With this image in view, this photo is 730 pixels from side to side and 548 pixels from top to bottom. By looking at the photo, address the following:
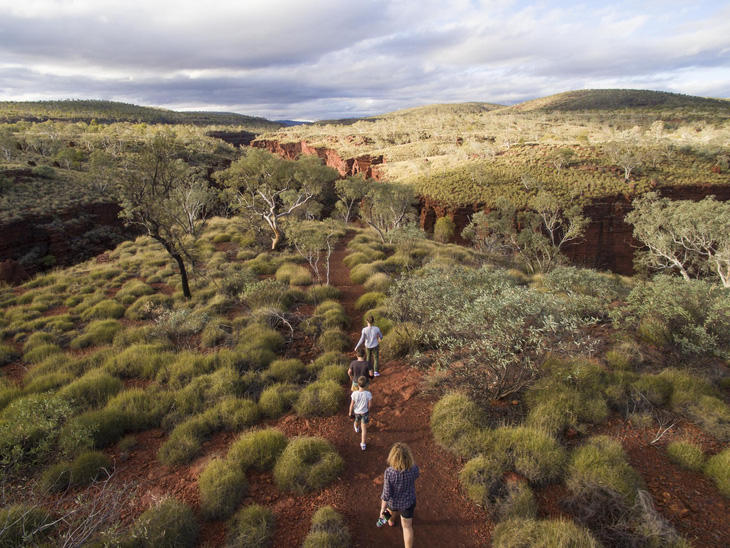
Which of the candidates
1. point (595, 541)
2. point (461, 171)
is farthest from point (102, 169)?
point (461, 171)

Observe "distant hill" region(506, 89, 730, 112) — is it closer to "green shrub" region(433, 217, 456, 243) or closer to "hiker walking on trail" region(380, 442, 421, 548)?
"green shrub" region(433, 217, 456, 243)

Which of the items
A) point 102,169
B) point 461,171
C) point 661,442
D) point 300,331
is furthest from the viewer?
point 461,171

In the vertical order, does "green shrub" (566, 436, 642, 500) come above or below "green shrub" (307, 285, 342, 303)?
above

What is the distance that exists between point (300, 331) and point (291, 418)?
3.63 metres

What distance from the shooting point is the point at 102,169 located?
423 inches

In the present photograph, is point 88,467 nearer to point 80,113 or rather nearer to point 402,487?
point 402,487

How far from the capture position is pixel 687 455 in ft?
15.0

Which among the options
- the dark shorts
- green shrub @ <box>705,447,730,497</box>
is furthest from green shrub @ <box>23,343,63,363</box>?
green shrub @ <box>705,447,730,497</box>

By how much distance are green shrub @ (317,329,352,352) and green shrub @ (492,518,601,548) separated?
509 cm

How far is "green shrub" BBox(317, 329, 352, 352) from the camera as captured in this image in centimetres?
830

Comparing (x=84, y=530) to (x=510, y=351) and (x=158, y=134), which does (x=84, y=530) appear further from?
(x=158, y=134)

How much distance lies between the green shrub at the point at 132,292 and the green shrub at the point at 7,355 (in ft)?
11.1

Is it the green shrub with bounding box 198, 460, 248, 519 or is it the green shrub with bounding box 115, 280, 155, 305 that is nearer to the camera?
the green shrub with bounding box 198, 460, 248, 519

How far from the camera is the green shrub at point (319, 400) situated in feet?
19.5
